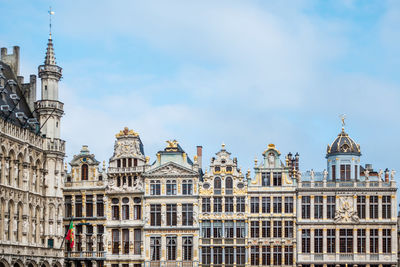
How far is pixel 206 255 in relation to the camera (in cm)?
6600

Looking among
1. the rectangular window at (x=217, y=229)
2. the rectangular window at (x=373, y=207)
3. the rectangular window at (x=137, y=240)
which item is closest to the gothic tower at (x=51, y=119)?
the rectangular window at (x=137, y=240)

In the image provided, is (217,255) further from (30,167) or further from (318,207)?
(30,167)

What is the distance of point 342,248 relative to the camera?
6462 centimetres

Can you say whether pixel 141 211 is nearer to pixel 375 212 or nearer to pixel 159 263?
pixel 159 263

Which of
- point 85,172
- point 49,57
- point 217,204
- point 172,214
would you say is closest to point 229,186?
point 217,204

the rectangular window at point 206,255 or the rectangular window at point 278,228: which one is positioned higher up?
the rectangular window at point 278,228

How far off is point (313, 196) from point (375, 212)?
477 centimetres

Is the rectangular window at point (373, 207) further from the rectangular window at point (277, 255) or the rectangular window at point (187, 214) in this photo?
the rectangular window at point (187, 214)

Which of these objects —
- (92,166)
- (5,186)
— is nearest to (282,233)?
(92,166)

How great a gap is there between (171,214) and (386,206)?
1642cm

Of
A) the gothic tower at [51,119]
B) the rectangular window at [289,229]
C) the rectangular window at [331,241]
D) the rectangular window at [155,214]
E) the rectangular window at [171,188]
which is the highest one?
the gothic tower at [51,119]

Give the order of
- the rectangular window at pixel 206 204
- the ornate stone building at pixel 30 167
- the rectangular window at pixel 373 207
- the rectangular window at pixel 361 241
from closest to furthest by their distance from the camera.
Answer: the ornate stone building at pixel 30 167, the rectangular window at pixel 361 241, the rectangular window at pixel 373 207, the rectangular window at pixel 206 204

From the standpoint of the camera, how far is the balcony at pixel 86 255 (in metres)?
67.2

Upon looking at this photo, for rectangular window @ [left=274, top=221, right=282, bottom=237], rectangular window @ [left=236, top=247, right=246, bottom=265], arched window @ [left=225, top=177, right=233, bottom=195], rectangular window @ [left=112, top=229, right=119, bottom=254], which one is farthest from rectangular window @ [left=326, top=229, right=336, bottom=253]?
rectangular window @ [left=112, top=229, right=119, bottom=254]
